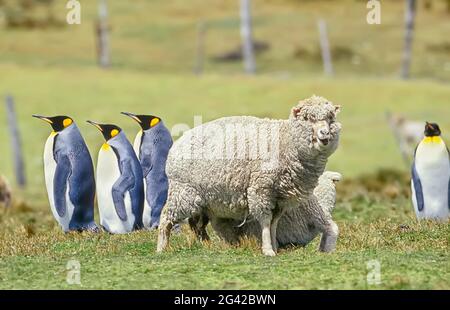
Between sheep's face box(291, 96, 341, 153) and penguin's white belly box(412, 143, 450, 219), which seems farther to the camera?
penguin's white belly box(412, 143, 450, 219)

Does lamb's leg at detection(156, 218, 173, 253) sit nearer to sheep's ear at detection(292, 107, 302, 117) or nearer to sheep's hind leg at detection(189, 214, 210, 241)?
sheep's hind leg at detection(189, 214, 210, 241)

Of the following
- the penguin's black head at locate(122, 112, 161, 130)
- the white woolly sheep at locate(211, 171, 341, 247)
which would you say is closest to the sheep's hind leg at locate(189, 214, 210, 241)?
the white woolly sheep at locate(211, 171, 341, 247)

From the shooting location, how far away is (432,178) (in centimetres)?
1327

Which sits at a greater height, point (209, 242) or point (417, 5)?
point (417, 5)

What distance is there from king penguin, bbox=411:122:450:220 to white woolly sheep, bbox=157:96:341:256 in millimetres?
2917

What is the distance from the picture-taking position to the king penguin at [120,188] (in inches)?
505

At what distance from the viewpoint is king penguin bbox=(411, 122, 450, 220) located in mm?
13219

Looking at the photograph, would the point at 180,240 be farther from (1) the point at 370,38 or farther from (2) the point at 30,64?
(1) the point at 370,38

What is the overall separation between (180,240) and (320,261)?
91.5 inches

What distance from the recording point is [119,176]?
→ 507 inches

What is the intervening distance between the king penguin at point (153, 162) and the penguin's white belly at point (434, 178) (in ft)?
10.4

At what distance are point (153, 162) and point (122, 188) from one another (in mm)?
724

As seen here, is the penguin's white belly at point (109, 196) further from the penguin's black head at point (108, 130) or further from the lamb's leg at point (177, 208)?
the lamb's leg at point (177, 208)
